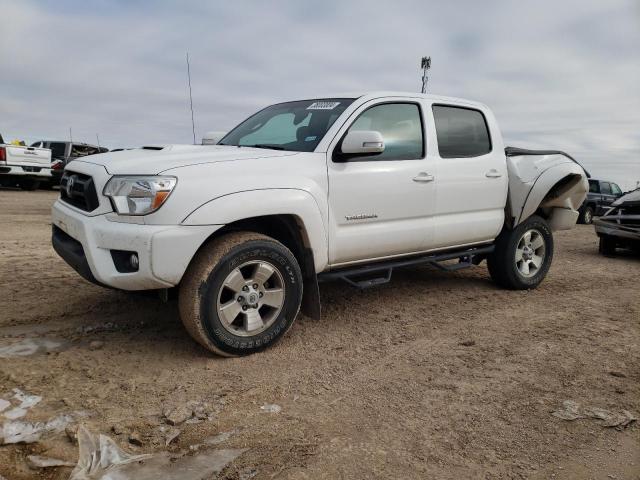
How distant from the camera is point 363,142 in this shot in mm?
3627

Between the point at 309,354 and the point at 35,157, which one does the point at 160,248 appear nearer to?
the point at 309,354

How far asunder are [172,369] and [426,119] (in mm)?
2936

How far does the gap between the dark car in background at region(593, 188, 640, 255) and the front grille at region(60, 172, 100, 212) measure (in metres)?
8.56

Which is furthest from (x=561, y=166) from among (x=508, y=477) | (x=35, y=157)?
(x=35, y=157)

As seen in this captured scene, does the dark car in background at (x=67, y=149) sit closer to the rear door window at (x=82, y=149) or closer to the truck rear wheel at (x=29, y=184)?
the rear door window at (x=82, y=149)

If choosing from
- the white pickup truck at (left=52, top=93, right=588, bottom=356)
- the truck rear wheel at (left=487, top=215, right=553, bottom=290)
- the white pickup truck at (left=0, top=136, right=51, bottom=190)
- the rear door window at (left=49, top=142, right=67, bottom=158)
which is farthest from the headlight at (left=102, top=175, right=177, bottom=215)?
the rear door window at (left=49, top=142, right=67, bottom=158)

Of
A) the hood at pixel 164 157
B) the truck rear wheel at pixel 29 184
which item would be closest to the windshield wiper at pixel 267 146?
the hood at pixel 164 157

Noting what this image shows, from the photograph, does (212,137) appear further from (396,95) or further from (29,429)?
(29,429)

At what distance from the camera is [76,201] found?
3.59 m

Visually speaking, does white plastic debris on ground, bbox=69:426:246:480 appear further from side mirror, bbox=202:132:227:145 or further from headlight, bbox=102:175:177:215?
side mirror, bbox=202:132:227:145

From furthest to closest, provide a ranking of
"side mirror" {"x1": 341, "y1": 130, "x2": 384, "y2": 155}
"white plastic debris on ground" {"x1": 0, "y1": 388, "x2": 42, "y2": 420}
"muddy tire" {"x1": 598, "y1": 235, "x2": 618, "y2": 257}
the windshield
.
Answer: "muddy tire" {"x1": 598, "y1": 235, "x2": 618, "y2": 257}
the windshield
"side mirror" {"x1": 341, "y1": 130, "x2": 384, "y2": 155}
"white plastic debris on ground" {"x1": 0, "y1": 388, "x2": 42, "y2": 420}

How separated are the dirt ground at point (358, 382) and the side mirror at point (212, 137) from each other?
1697 mm

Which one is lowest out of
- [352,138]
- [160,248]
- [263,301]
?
[263,301]

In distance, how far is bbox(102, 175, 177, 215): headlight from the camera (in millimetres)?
3037
